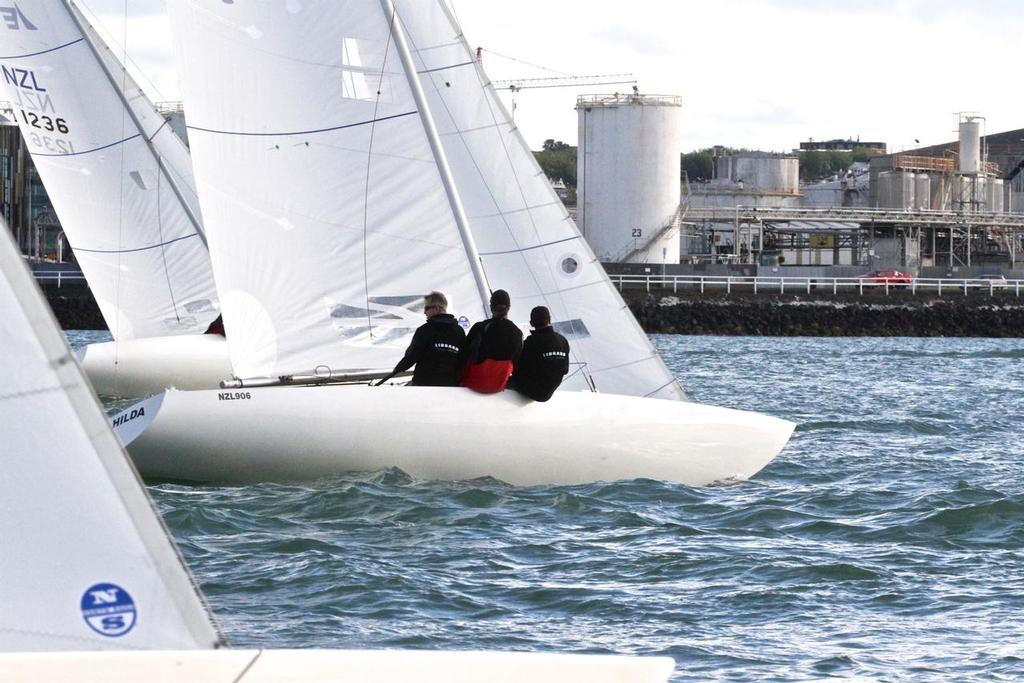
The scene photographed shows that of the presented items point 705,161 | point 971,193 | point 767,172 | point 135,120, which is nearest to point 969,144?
point 971,193

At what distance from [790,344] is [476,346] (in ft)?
95.9

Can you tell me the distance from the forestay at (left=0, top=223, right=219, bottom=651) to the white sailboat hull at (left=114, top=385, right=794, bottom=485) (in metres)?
6.93

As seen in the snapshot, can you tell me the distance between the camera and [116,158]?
64.5ft

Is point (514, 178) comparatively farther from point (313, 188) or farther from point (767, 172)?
point (767, 172)

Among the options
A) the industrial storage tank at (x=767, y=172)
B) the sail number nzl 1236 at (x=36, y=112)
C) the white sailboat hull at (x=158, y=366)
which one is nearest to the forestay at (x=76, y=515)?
the white sailboat hull at (x=158, y=366)

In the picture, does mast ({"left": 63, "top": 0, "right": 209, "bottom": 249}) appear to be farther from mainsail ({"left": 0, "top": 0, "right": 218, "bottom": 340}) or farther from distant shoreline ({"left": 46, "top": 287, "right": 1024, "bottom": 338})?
distant shoreline ({"left": 46, "top": 287, "right": 1024, "bottom": 338})

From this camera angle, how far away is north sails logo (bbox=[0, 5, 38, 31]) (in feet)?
59.1

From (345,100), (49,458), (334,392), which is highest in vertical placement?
(345,100)

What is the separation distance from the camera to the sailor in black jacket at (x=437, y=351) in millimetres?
10500

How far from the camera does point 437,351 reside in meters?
10.5

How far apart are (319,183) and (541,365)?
7.65 ft

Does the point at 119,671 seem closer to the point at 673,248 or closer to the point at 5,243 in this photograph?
the point at 5,243

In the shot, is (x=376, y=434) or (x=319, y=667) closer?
(x=319, y=667)

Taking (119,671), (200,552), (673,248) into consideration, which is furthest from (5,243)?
(673,248)
